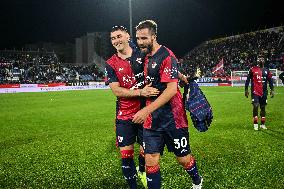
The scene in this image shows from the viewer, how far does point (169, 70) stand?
3896mm

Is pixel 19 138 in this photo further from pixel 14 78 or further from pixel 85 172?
pixel 14 78

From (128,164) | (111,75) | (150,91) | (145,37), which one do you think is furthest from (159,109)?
(128,164)

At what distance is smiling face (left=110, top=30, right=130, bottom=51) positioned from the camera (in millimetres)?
4812

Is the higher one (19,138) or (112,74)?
(112,74)

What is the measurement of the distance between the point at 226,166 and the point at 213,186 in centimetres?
125

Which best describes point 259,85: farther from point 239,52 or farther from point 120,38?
point 239,52

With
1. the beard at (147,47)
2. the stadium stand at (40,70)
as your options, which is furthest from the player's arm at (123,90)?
the stadium stand at (40,70)

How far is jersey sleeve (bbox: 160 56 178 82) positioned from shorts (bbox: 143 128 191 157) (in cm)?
64

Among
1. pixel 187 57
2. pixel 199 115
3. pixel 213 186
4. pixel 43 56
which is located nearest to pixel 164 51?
pixel 199 115

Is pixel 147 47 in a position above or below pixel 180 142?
above

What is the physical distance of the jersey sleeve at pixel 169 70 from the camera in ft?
12.7

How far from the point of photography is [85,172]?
21.1ft

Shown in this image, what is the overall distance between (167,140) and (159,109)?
0.42m

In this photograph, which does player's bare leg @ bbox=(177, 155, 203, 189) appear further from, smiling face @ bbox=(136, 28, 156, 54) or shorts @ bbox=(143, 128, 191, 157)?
smiling face @ bbox=(136, 28, 156, 54)
